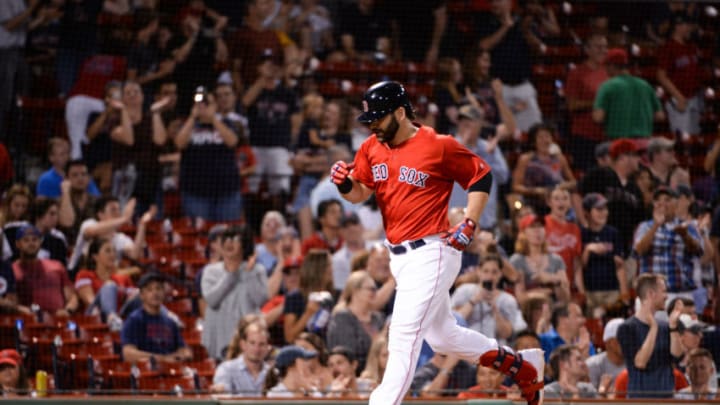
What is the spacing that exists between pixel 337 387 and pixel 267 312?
3.80ft

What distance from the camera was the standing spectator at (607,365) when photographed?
7109 millimetres

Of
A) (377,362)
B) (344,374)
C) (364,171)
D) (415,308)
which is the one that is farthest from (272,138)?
(415,308)

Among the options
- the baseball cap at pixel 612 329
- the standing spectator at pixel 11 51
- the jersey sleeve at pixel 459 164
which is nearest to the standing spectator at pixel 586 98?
the baseball cap at pixel 612 329

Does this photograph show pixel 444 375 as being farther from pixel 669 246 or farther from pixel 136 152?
pixel 136 152

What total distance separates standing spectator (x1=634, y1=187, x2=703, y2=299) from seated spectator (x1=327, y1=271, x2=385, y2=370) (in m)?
1.87

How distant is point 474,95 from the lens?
1041 centimetres

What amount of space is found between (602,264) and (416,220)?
339cm

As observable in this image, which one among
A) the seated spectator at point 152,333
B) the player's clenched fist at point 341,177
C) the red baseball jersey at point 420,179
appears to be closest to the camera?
the red baseball jersey at point 420,179

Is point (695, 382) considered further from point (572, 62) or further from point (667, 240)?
point (572, 62)

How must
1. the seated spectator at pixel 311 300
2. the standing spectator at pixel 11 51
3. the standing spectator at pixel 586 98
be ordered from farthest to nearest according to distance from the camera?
the standing spectator at pixel 11 51 → the standing spectator at pixel 586 98 → the seated spectator at pixel 311 300

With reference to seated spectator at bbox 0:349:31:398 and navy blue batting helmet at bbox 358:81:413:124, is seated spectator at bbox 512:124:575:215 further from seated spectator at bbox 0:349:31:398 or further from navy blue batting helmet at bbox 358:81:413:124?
navy blue batting helmet at bbox 358:81:413:124

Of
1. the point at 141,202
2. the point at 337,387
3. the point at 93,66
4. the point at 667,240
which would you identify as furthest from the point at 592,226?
the point at 93,66

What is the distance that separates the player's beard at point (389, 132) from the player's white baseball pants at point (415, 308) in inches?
18.5

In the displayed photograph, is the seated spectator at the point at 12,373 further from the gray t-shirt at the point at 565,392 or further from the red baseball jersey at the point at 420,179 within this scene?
the gray t-shirt at the point at 565,392
